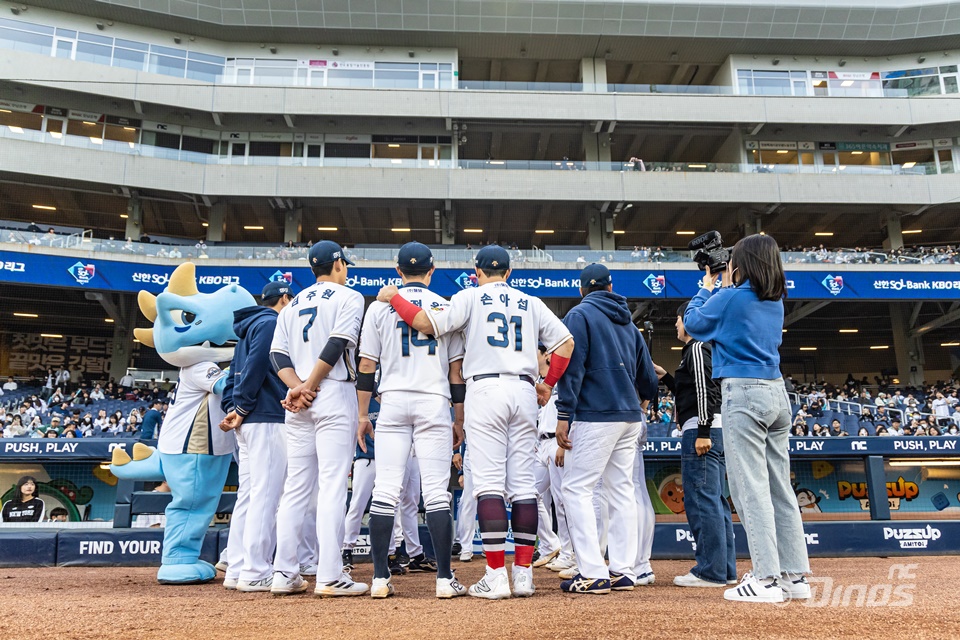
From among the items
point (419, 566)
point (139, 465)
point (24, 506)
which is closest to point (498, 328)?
point (419, 566)

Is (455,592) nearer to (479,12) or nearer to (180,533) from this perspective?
(180,533)

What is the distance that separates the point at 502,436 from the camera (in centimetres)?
425

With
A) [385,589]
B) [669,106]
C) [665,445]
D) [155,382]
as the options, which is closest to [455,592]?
[385,589]

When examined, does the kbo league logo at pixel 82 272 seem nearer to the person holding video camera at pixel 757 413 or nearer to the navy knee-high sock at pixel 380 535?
the navy knee-high sock at pixel 380 535

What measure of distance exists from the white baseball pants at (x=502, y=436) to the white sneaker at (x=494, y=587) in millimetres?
505

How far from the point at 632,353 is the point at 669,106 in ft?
93.0

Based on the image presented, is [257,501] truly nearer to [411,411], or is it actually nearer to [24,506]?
[411,411]

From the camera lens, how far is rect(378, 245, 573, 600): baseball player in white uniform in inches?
161

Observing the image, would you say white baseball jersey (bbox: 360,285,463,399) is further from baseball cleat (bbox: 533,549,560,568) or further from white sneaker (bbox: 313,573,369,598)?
baseball cleat (bbox: 533,549,560,568)

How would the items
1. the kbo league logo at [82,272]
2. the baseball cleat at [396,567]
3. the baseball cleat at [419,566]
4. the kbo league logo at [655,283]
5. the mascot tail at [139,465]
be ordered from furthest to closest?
the kbo league logo at [655,283] < the kbo league logo at [82,272] < the baseball cleat at [419,566] < the baseball cleat at [396,567] < the mascot tail at [139,465]

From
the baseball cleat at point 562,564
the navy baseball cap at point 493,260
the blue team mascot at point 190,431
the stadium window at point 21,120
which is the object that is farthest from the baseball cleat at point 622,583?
the stadium window at point 21,120

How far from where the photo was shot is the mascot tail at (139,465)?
5.79 m

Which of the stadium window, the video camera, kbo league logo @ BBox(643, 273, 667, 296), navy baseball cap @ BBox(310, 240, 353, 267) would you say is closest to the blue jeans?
the video camera

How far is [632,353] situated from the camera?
16.3 ft
